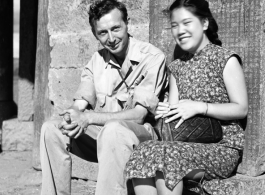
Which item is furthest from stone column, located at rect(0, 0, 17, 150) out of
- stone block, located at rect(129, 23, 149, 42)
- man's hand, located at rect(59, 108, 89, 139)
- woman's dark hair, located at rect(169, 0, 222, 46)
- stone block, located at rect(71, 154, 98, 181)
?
woman's dark hair, located at rect(169, 0, 222, 46)

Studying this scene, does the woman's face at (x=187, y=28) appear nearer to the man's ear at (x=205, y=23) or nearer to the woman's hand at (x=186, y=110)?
the man's ear at (x=205, y=23)

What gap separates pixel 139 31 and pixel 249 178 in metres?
1.59

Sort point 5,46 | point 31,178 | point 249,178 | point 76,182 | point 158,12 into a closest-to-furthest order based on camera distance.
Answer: point 249,178 → point 158,12 → point 76,182 → point 31,178 → point 5,46

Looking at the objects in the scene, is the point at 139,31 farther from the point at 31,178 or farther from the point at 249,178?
the point at 31,178

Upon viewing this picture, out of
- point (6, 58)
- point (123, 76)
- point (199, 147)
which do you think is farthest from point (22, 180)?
point (199, 147)

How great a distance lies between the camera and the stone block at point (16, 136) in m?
7.54

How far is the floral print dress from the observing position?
3182mm

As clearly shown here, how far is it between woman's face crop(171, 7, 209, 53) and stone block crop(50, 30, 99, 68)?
1.36 meters

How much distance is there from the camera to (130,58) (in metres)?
3.89

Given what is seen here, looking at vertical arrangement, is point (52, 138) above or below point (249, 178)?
above

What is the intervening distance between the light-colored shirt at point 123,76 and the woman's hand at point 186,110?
0.75ft

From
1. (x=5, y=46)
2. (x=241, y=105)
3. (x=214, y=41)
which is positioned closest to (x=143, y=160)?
(x=241, y=105)

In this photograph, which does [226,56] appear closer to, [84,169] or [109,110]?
[109,110]

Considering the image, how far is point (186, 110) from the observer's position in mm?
3510
